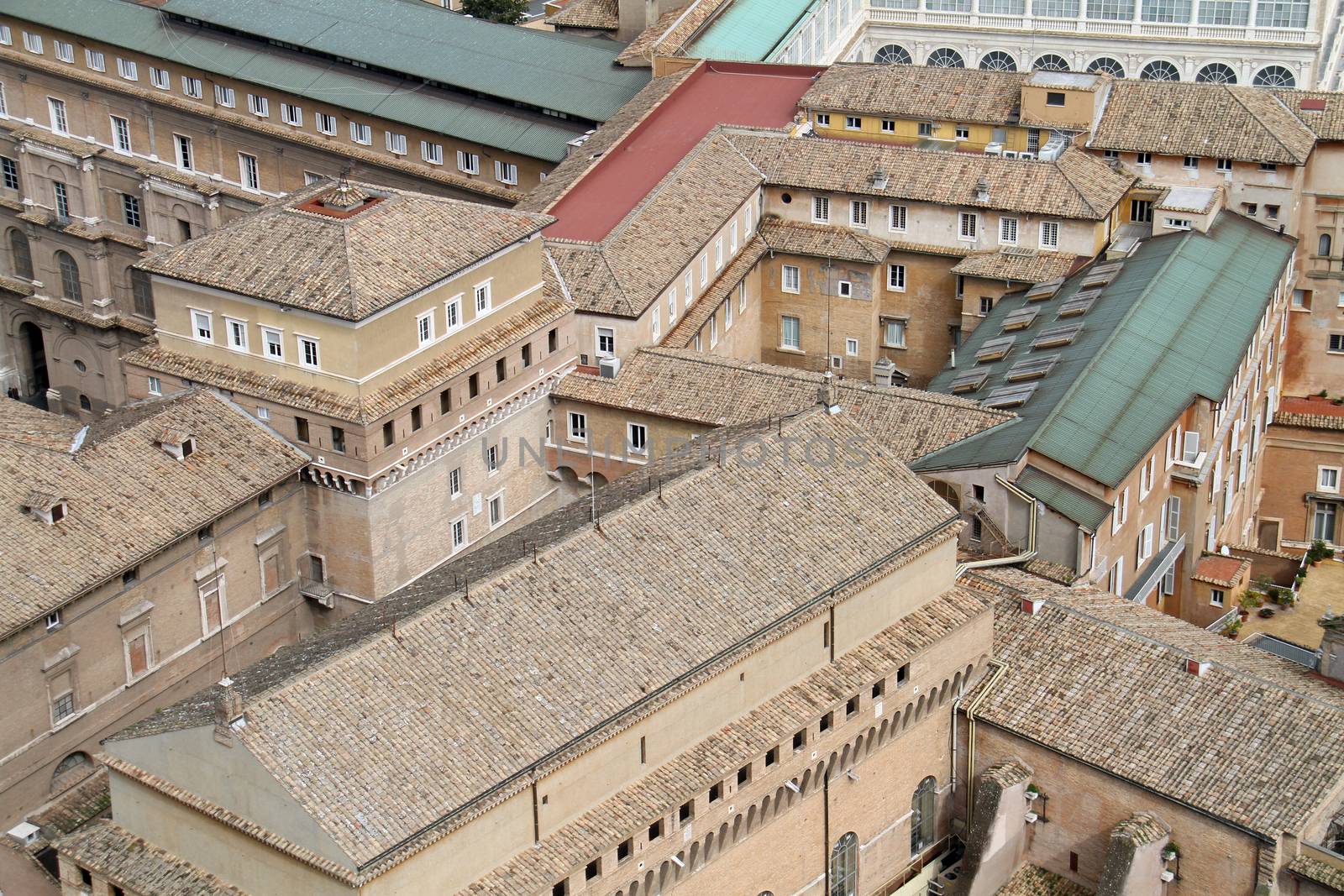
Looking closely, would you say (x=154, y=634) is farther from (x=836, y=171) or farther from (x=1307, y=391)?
(x=1307, y=391)

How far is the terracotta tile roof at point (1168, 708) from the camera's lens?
7300 centimetres

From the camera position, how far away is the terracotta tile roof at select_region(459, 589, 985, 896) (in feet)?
219

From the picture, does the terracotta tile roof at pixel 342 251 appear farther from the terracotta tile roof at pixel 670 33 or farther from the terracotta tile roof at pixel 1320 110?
the terracotta tile roof at pixel 1320 110

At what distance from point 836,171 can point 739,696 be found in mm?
45767

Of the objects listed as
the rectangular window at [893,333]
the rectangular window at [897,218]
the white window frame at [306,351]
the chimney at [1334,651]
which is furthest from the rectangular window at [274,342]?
the chimney at [1334,651]

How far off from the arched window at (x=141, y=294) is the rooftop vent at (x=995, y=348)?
49369 millimetres

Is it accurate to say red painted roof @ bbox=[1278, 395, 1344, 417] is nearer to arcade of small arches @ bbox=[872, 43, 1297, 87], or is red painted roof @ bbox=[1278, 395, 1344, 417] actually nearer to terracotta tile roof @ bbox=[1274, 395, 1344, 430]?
terracotta tile roof @ bbox=[1274, 395, 1344, 430]

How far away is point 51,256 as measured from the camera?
13012 cm

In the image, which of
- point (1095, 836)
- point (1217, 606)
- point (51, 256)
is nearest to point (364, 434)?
point (1095, 836)

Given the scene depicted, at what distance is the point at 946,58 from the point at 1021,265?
43.7 metres

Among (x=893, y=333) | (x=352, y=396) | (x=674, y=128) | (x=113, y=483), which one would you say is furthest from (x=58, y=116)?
(x=113, y=483)

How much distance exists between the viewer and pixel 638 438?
321 feet

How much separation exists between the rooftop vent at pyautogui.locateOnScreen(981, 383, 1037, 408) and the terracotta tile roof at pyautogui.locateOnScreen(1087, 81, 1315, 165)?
25249mm

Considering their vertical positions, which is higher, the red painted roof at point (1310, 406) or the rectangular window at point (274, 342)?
the rectangular window at point (274, 342)
